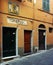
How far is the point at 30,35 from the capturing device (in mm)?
20156

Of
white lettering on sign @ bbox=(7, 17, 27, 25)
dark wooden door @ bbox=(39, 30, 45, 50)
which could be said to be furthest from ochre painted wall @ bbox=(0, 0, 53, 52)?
dark wooden door @ bbox=(39, 30, 45, 50)

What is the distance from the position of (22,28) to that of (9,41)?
178 cm

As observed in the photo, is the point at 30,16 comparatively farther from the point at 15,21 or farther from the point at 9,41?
the point at 9,41

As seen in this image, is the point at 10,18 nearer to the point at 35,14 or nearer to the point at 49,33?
the point at 35,14

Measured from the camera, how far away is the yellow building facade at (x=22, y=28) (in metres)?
16.7

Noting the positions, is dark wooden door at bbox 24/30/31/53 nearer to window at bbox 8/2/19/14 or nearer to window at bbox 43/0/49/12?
window at bbox 8/2/19/14

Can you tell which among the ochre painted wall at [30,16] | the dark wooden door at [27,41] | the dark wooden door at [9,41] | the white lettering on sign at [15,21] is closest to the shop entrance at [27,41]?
the dark wooden door at [27,41]

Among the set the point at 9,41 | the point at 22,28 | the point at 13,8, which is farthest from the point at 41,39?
the point at 13,8

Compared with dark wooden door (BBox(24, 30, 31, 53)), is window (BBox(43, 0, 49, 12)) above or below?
above

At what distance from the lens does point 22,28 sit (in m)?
18.6

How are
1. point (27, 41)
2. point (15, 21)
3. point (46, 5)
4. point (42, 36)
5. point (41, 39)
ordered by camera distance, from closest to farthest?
point (15, 21)
point (27, 41)
point (41, 39)
point (42, 36)
point (46, 5)

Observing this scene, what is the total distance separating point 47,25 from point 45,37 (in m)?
1.23

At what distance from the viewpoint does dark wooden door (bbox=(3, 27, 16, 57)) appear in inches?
664

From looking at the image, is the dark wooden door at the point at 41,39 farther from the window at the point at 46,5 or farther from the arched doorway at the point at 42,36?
the window at the point at 46,5
